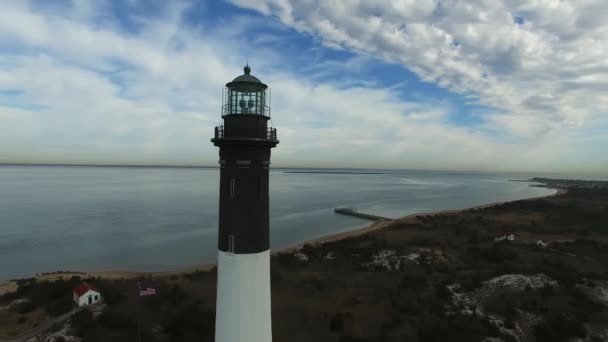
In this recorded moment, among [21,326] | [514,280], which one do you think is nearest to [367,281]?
[514,280]

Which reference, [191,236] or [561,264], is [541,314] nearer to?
[561,264]

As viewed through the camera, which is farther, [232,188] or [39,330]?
[39,330]

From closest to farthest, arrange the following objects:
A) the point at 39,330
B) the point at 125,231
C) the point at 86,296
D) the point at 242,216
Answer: the point at 242,216, the point at 39,330, the point at 86,296, the point at 125,231

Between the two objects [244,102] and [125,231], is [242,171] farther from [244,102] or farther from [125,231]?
[125,231]

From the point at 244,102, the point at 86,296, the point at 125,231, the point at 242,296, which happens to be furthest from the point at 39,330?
the point at 125,231

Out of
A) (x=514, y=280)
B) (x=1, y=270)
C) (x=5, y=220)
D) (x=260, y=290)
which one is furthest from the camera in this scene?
(x=5, y=220)

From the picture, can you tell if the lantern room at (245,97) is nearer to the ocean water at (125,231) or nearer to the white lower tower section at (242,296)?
the white lower tower section at (242,296)
